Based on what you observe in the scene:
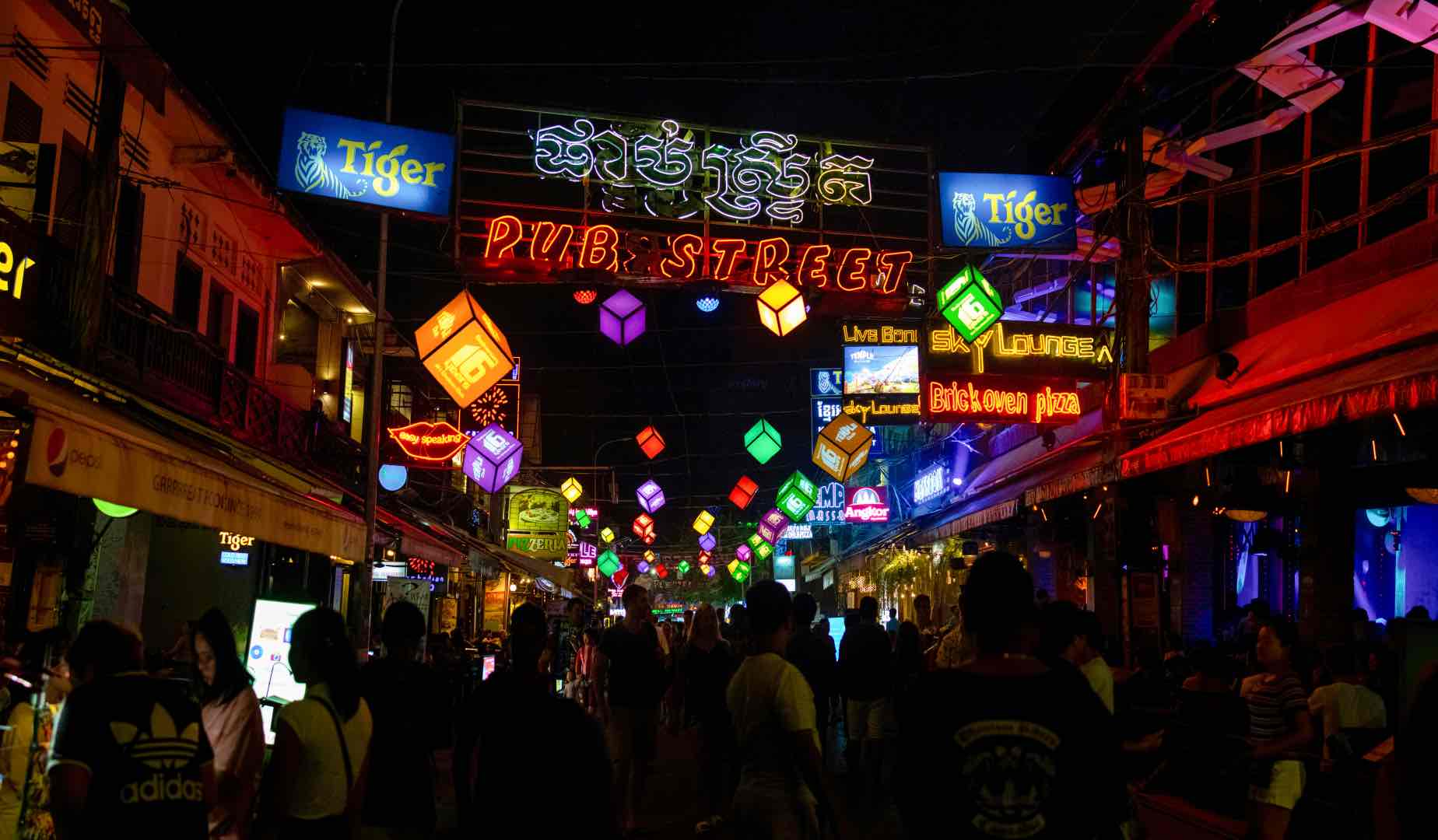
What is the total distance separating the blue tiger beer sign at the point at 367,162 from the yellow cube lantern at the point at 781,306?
4.61 metres

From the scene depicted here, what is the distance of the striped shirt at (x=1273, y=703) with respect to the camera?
25.9 feet

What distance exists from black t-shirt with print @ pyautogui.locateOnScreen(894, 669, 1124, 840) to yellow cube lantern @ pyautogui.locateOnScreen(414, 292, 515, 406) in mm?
11066

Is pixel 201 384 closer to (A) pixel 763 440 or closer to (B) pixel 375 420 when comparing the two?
(B) pixel 375 420

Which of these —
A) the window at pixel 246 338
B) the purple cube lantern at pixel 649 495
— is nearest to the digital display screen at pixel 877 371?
the window at pixel 246 338

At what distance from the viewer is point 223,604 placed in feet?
63.2

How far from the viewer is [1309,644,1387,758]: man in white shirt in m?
8.75

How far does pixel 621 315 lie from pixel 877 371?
6.29m

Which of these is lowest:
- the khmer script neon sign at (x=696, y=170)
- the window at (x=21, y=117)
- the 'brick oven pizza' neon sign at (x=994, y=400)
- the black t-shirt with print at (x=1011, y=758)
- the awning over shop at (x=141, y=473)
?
the black t-shirt with print at (x=1011, y=758)

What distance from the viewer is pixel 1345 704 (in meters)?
8.79

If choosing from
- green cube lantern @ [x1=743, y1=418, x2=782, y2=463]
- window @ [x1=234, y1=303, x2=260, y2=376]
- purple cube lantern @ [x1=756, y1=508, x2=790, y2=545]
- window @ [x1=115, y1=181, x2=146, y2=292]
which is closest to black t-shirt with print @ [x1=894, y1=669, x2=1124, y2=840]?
window @ [x1=115, y1=181, x2=146, y2=292]

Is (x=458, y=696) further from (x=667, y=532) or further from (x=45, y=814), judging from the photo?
(x=667, y=532)

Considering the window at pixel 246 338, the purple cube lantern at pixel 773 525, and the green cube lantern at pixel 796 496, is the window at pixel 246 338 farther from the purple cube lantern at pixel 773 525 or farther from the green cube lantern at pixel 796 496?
the purple cube lantern at pixel 773 525

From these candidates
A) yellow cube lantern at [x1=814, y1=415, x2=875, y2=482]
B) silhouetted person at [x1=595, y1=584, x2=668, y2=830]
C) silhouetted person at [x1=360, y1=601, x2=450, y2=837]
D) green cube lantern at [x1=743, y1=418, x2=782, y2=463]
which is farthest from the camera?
green cube lantern at [x1=743, y1=418, x2=782, y2=463]

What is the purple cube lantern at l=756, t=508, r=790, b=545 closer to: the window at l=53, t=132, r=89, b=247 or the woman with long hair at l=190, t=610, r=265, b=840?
the window at l=53, t=132, r=89, b=247
